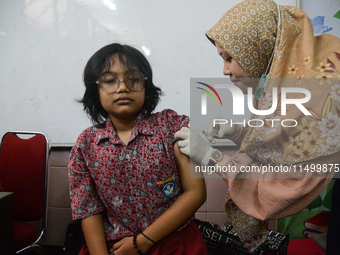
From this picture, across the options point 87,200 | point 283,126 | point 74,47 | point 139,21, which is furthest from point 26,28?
point 283,126

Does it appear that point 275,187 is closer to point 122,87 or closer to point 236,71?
point 236,71

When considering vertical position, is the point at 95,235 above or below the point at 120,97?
below

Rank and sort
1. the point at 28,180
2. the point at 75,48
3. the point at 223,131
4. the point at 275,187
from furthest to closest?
the point at 75,48
the point at 28,180
the point at 223,131
the point at 275,187

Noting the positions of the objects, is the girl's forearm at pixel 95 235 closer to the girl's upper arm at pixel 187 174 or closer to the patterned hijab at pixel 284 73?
the girl's upper arm at pixel 187 174

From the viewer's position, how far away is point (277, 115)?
2.53 ft

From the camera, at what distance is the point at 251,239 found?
915mm

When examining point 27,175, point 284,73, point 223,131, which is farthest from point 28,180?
point 284,73

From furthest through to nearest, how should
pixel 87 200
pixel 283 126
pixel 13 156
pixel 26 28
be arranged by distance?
1. pixel 26 28
2. pixel 13 156
3. pixel 87 200
4. pixel 283 126

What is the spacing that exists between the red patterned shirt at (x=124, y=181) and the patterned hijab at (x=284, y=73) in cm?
32

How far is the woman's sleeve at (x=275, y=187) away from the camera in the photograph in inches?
27.7

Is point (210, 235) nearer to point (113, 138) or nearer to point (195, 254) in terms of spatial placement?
point (195, 254)

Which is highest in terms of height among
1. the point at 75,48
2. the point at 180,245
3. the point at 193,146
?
the point at 75,48

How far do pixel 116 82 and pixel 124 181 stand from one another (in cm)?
40

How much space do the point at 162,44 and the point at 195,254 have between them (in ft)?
4.43
